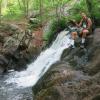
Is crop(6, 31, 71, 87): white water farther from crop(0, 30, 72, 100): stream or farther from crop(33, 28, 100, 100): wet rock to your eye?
crop(33, 28, 100, 100): wet rock

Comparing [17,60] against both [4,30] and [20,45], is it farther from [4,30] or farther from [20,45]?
[4,30]

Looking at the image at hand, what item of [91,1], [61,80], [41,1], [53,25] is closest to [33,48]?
[53,25]

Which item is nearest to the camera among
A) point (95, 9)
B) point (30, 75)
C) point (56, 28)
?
point (30, 75)

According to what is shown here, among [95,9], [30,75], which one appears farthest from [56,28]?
A: [30,75]

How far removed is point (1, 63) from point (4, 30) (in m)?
4.34

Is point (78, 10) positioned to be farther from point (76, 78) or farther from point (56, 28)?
point (76, 78)

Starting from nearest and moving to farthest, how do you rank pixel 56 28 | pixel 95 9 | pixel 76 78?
pixel 76 78 → pixel 95 9 → pixel 56 28

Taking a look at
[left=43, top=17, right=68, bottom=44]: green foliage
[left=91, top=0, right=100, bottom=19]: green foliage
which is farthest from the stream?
[left=91, top=0, right=100, bottom=19]: green foliage

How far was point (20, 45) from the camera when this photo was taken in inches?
1041

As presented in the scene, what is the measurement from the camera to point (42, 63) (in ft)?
80.1

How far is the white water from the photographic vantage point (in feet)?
71.6

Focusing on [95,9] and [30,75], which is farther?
[95,9]

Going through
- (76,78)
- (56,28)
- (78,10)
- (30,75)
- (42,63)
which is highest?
(78,10)

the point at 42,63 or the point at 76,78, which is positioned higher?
the point at 76,78
